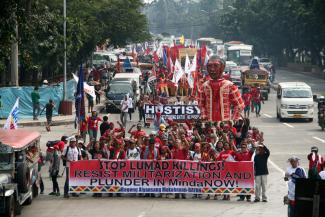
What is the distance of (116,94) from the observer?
55969mm

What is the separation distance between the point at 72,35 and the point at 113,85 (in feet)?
11.8

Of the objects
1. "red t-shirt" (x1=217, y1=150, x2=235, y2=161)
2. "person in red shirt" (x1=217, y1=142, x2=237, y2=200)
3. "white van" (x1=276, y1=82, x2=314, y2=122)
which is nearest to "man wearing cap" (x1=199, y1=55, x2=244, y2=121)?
"person in red shirt" (x1=217, y1=142, x2=237, y2=200)

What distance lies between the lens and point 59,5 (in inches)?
2448

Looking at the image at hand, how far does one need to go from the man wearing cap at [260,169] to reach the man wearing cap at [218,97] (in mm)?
8710

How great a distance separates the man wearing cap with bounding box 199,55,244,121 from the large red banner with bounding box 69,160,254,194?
8.44 meters

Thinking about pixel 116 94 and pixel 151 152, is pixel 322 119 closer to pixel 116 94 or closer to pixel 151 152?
pixel 116 94

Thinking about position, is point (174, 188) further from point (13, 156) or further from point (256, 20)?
point (256, 20)

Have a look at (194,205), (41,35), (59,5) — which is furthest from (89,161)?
(59,5)

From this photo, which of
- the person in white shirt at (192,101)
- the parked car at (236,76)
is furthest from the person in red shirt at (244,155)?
the parked car at (236,76)

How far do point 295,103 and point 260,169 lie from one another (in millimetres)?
25237

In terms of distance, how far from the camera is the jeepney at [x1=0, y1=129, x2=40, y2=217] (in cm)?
1986

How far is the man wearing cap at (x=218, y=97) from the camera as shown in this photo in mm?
32438

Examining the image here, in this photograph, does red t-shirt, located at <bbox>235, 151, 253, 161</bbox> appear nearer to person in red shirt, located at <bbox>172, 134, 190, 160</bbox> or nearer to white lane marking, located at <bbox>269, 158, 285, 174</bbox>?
person in red shirt, located at <bbox>172, 134, 190, 160</bbox>

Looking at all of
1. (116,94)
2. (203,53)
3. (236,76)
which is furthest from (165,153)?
(236,76)
